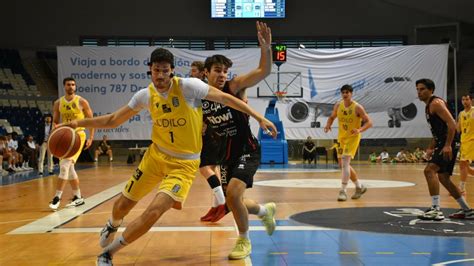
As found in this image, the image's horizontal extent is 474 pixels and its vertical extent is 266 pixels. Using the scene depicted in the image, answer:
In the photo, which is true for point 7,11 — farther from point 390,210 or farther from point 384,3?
point 390,210

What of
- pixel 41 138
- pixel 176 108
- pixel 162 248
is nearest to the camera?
pixel 176 108

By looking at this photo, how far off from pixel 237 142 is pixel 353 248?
1.55m

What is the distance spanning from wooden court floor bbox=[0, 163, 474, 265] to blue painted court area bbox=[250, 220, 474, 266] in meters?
0.04

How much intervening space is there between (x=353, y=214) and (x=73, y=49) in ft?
62.8

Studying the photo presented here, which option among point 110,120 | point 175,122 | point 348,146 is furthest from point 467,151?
point 110,120

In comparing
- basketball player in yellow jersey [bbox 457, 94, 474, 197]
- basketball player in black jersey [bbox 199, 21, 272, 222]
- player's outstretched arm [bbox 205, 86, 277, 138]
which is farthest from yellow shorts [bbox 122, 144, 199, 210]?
basketball player in yellow jersey [bbox 457, 94, 474, 197]

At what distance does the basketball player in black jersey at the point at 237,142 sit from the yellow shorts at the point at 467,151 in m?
6.66

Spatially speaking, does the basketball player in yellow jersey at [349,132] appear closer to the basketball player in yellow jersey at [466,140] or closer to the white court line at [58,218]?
the basketball player in yellow jersey at [466,140]

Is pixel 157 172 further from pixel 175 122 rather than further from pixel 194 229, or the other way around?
pixel 194 229

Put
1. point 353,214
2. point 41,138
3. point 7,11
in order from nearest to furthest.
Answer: point 353,214 < point 41,138 < point 7,11

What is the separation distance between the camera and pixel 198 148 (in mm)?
4527

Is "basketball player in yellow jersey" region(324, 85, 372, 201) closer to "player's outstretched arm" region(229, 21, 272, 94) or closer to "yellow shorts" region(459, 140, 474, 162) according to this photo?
"yellow shorts" region(459, 140, 474, 162)

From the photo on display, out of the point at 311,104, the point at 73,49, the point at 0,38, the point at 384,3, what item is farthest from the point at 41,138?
the point at 384,3

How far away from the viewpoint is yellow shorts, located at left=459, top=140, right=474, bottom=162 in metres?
10.7
